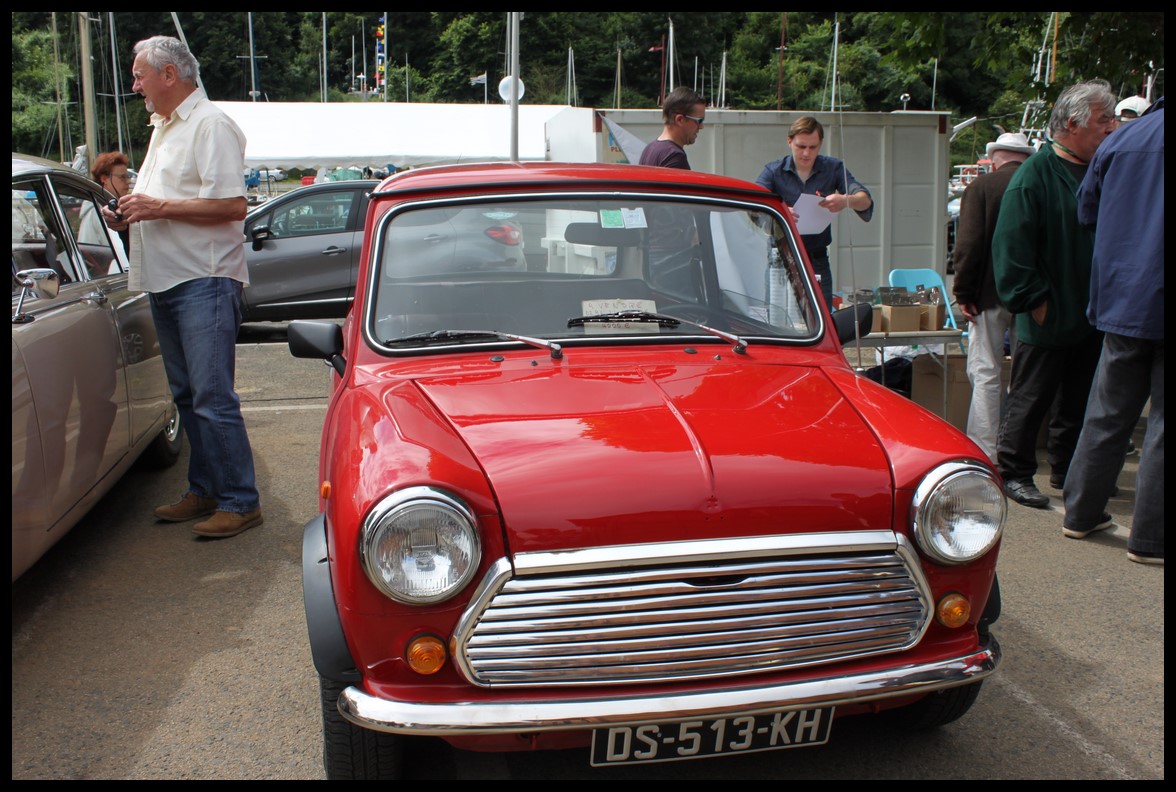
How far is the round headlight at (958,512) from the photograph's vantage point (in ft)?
8.33

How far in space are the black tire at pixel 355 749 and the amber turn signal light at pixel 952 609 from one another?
140cm

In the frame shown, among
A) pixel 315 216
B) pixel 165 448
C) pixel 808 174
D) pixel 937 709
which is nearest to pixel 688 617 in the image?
pixel 937 709

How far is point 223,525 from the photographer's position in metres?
4.87

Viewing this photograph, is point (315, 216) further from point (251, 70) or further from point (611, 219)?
point (251, 70)

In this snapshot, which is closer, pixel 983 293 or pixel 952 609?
pixel 952 609

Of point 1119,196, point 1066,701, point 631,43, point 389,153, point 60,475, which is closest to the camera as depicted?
point 1066,701

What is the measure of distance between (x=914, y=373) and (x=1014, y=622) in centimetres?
296

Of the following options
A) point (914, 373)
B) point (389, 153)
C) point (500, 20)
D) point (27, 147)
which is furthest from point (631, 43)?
point (914, 373)

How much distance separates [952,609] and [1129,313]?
2.56 meters

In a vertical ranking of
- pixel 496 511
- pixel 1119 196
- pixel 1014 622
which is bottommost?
pixel 1014 622

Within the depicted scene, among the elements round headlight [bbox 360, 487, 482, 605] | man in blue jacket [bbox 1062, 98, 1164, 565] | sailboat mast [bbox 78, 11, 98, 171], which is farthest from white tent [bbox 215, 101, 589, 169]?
round headlight [bbox 360, 487, 482, 605]

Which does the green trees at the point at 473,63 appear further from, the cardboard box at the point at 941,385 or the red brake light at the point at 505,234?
the red brake light at the point at 505,234

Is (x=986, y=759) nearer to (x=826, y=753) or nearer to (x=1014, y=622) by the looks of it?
(x=826, y=753)

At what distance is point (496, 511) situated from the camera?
236cm
